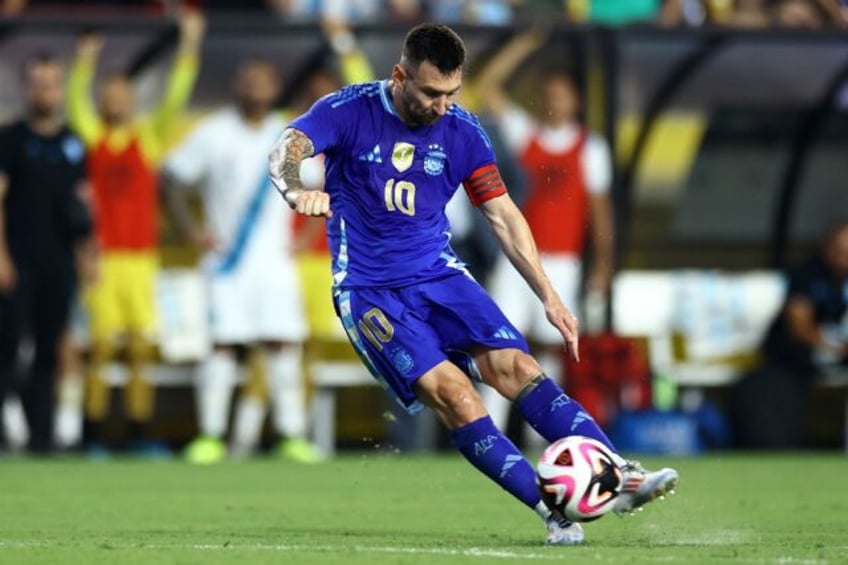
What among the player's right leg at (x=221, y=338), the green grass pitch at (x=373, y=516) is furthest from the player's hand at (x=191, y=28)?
the green grass pitch at (x=373, y=516)

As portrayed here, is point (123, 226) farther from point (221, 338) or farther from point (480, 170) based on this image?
point (480, 170)

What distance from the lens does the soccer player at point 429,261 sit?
27.2ft

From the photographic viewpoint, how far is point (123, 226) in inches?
622

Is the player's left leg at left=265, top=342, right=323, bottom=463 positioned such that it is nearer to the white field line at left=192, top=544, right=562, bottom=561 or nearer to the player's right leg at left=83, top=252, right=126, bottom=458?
the player's right leg at left=83, top=252, right=126, bottom=458

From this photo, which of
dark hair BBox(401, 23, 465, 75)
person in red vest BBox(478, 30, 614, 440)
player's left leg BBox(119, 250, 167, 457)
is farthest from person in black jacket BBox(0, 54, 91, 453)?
dark hair BBox(401, 23, 465, 75)

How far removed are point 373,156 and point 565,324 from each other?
1.06 metres

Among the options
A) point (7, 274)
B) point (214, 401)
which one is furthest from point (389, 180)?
point (214, 401)

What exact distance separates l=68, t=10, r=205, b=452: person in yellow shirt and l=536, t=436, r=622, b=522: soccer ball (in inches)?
326

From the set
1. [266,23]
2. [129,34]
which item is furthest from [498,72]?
[129,34]

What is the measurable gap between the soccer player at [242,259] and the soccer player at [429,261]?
6.75m

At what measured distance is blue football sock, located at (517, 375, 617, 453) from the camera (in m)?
8.34

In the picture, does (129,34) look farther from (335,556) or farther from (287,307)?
Answer: (335,556)

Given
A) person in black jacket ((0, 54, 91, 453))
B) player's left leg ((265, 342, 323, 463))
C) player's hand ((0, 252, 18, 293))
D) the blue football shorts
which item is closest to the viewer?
the blue football shorts

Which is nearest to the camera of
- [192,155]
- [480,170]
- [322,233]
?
[480,170]
